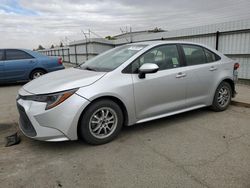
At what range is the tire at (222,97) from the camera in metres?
4.65

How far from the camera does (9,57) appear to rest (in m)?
8.68

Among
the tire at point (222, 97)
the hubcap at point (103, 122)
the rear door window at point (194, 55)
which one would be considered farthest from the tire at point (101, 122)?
the tire at point (222, 97)

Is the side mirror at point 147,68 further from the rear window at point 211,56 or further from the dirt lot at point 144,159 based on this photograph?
the rear window at point 211,56

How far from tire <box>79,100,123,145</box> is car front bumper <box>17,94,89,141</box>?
13 cm

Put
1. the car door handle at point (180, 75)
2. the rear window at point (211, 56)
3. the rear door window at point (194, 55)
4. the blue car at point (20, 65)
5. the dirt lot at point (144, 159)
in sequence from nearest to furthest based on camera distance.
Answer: the dirt lot at point (144, 159) < the car door handle at point (180, 75) < the rear door window at point (194, 55) < the rear window at point (211, 56) < the blue car at point (20, 65)

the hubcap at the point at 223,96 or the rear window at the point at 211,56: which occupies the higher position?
the rear window at the point at 211,56

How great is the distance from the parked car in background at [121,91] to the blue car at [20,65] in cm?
547

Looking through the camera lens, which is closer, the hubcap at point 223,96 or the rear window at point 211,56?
the rear window at point 211,56

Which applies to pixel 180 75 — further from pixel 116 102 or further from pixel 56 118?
pixel 56 118

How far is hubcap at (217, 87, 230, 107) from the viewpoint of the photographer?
4727mm

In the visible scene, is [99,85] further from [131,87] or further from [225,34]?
[225,34]

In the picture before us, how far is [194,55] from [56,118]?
114 inches

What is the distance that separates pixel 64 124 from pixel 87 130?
35 cm

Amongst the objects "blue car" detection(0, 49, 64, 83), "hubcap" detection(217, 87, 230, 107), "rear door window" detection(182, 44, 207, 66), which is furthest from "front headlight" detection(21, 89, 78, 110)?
"blue car" detection(0, 49, 64, 83)
